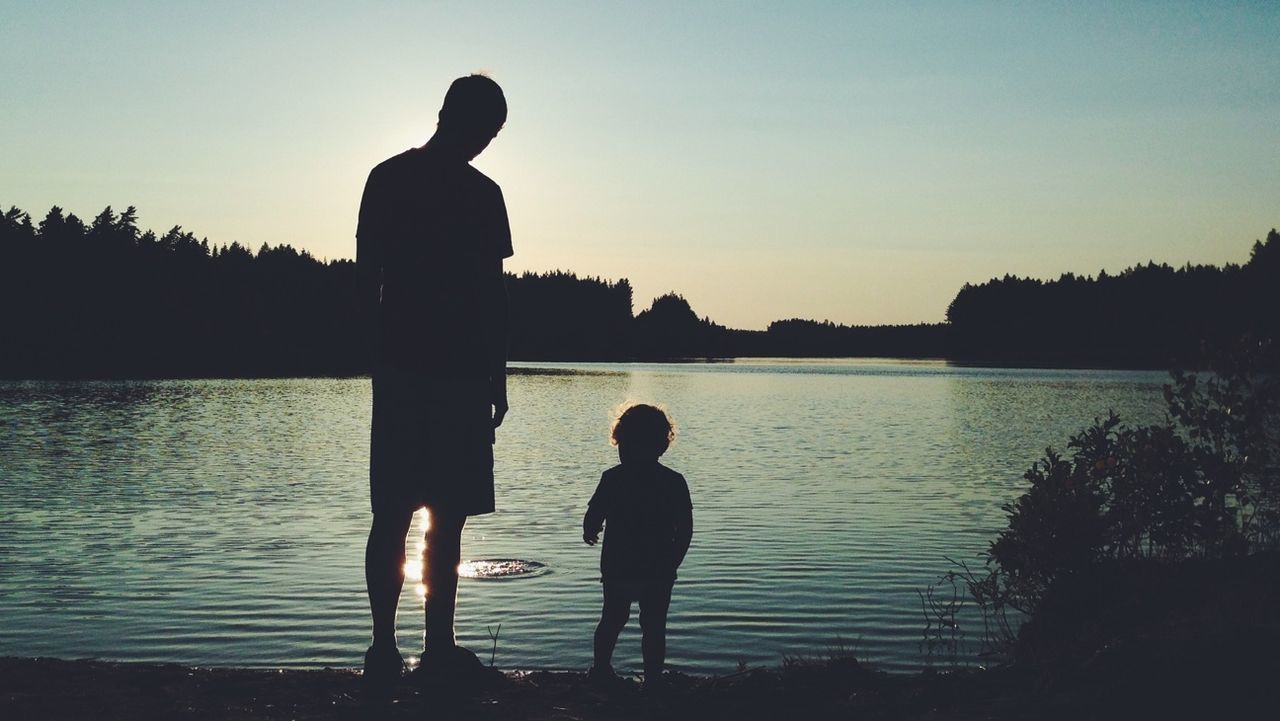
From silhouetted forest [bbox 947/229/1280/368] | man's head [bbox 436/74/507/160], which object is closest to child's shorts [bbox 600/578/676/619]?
man's head [bbox 436/74/507/160]

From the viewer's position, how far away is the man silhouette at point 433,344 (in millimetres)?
5355

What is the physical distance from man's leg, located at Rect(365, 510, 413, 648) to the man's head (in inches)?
71.9

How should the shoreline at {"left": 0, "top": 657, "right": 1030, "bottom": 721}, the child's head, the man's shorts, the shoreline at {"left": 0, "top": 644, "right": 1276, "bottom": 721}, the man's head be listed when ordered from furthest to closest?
the child's head < the man's head < the man's shorts < the shoreline at {"left": 0, "top": 657, "right": 1030, "bottom": 721} < the shoreline at {"left": 0, "top": 644, "right": 1276, "bottom": 721}

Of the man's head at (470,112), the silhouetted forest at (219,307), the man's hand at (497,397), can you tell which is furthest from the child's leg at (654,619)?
the silhouetted forest at (219,307)

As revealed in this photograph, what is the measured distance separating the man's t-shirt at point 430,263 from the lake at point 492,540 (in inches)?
107

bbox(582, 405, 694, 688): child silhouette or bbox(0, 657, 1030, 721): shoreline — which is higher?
bbox(582, 405, 694, 688): child silhouette

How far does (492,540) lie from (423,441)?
9.64 m

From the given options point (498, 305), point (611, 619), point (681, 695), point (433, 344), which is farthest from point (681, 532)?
point (433, 344)

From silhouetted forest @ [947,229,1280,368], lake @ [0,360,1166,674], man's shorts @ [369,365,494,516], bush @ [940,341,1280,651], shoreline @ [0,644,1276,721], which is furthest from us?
silhouetted forest @ [947,229,1280,368]

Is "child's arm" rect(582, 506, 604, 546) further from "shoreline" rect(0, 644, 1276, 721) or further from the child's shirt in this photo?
"shoreline" rect(0, 644, 1276, 721)

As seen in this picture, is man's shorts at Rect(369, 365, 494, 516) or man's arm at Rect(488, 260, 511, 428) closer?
man's shorts at Rect(369, 365, 494, 516)

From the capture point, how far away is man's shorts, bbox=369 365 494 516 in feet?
17.5

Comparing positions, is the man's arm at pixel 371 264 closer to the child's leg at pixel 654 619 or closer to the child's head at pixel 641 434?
the child's head at pixel 641 434

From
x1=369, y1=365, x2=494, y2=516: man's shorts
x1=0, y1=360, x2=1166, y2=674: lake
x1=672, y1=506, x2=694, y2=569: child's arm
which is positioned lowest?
x1=0, y1=360, x2=1166, y2=674: lake
